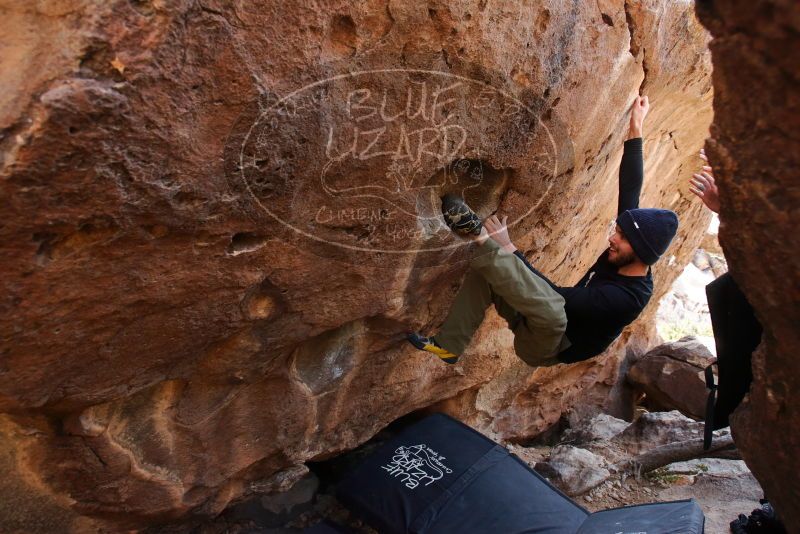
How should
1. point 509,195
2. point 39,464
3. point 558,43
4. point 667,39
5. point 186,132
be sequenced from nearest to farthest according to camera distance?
point 186,132, point 39,464, point 558,43, point 509,195, point 667,39

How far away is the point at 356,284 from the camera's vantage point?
2.61 m

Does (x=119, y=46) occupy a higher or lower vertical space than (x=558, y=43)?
lower

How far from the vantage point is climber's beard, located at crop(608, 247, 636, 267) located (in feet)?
9.33

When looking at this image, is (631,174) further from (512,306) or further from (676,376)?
(676,376)

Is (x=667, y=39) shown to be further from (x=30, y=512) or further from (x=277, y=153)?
(x=30, y=512)

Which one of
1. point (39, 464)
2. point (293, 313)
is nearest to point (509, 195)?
point (293, 313)

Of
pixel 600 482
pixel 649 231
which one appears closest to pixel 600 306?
pixel 649 231

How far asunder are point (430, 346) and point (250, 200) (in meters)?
1.39

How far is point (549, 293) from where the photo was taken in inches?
105

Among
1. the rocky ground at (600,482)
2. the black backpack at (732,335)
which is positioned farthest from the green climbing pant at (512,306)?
the rocky ground at (600,482)

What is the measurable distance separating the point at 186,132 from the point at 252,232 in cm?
46

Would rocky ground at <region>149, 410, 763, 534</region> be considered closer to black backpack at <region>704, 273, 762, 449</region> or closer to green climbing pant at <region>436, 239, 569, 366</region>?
green climbing pant at <region>436, 239, 569, 366</region>

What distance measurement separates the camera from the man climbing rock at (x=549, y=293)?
264 cm

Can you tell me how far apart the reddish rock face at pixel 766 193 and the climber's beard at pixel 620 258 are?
948 mm
